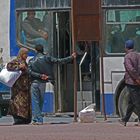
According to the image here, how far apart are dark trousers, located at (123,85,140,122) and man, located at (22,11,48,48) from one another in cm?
295

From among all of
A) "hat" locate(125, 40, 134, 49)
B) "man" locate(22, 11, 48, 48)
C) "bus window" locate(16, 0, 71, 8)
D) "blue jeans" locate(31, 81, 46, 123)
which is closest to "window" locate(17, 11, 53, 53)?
"man" locate(22, 11, 48, 48)

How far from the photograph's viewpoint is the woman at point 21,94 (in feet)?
56.3

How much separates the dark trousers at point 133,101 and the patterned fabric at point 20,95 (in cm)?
228

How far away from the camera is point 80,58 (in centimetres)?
1859

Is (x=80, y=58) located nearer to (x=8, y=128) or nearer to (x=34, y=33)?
(x=34, y=33)

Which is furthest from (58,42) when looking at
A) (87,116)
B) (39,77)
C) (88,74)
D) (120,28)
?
(87,116)

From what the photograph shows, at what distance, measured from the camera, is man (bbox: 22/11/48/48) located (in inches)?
731

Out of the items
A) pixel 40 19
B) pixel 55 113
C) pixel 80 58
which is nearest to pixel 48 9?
pixel 40 19

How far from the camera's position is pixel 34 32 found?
60.9ft

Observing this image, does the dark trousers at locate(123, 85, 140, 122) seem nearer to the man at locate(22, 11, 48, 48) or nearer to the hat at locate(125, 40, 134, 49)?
the hat at locate(125, 40, 134, 49)

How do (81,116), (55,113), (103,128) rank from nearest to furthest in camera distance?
(103,128), (81,116), (55,113)

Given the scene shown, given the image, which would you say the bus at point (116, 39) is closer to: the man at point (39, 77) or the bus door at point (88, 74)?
the bus door at point (88, 74)

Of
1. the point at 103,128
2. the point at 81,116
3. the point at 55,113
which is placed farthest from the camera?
the point at 55,113

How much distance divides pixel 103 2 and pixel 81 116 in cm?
293
